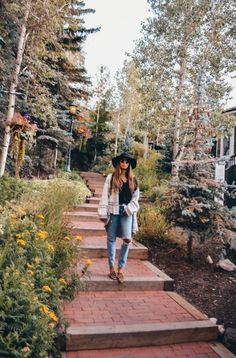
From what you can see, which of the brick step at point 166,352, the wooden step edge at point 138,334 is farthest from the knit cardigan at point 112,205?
the brick step at point 166,352

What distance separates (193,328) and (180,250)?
9.84ft

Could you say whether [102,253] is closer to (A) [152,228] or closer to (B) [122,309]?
(A) [152,228]

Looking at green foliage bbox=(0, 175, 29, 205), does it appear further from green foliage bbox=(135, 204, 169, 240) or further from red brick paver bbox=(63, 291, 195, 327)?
red brick paver bbox=(63, 291, 195, 327)

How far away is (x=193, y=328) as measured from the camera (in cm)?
361

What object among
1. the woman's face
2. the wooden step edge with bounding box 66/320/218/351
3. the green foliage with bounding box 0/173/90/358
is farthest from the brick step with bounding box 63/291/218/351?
the woman's face

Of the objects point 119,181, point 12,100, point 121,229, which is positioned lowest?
point 121,229

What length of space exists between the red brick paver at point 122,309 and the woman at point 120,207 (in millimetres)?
378

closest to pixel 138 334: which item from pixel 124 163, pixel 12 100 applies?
pixel 124 163

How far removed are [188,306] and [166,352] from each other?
3.30 ft

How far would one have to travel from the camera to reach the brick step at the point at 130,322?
3.31 metres

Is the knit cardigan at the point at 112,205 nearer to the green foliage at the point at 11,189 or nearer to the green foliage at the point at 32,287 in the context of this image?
the green foliage at the point at 32,287

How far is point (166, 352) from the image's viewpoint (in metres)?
3.30

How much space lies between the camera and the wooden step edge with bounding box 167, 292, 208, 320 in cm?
390

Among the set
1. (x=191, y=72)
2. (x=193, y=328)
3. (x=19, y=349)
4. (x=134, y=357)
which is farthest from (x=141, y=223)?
(x=191, y=72)
